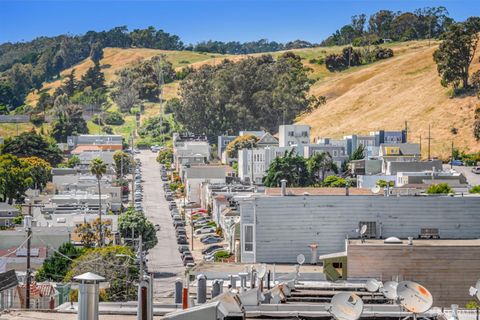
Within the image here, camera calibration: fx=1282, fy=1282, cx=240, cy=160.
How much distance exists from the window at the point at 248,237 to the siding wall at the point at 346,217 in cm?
42

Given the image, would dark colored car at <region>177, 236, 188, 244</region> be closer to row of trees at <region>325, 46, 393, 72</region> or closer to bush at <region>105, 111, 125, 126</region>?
bush at <region>105, 111, 125, 126</region>

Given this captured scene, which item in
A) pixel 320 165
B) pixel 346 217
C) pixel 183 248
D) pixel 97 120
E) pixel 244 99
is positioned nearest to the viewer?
pixel 346 217

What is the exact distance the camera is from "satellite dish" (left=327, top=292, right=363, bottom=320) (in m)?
15.5

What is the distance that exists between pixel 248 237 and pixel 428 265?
7.41 m

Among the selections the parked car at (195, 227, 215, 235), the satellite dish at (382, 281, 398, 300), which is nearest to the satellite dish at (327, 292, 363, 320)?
the satellite dish at (382, 281, 398, 300)

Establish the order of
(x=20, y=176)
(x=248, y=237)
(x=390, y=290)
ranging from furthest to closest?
(x=20, y=176)
(x=248, y=237)
(x=390, y=290)

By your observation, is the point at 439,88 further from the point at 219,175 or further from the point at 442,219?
the point at 442,219

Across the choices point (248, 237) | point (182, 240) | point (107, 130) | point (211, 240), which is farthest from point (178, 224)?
point (107, 130)

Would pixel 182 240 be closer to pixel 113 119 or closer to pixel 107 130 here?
pixel 107 130

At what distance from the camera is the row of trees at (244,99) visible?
460 ft

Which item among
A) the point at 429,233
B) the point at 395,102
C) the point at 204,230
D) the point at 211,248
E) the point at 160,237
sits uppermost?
the point at 395,102

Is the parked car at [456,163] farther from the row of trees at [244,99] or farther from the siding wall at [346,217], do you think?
the siding wall at [346,217]

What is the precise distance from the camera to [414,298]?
16828mm

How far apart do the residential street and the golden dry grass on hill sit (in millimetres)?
23378
